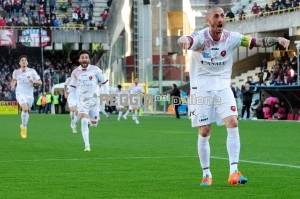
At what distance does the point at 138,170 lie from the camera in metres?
15.3

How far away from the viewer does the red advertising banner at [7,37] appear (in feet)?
267

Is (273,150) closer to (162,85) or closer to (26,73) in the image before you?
(26,73)

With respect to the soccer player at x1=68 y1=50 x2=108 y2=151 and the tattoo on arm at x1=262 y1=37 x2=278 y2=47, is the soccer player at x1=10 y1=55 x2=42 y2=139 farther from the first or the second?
the tattoo on arm at x1=262 y1=37 x2=278 y2=47

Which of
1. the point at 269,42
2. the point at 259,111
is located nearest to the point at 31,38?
the point at 259,111

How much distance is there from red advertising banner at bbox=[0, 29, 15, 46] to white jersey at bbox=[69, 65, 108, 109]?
59.4m

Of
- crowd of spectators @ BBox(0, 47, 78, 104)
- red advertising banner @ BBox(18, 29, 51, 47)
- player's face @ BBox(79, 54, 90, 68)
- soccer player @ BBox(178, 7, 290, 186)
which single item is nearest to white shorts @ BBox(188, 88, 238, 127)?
soccer player @ BBox(178, 7, 290, 186)

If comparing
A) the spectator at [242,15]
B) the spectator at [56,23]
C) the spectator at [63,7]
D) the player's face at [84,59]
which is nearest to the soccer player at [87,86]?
the player's face at [84,59]

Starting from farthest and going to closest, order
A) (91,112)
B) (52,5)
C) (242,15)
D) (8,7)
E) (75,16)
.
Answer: (52,5), (75,16), (8,7), (242,15), (91,112)

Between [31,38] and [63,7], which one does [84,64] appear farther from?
[63,7]

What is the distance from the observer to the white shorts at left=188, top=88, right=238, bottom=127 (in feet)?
42.3

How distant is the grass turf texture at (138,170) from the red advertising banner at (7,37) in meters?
57.2

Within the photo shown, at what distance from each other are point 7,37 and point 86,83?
59.8 metres

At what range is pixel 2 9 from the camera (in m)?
85.4

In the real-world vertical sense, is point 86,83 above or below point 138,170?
above
